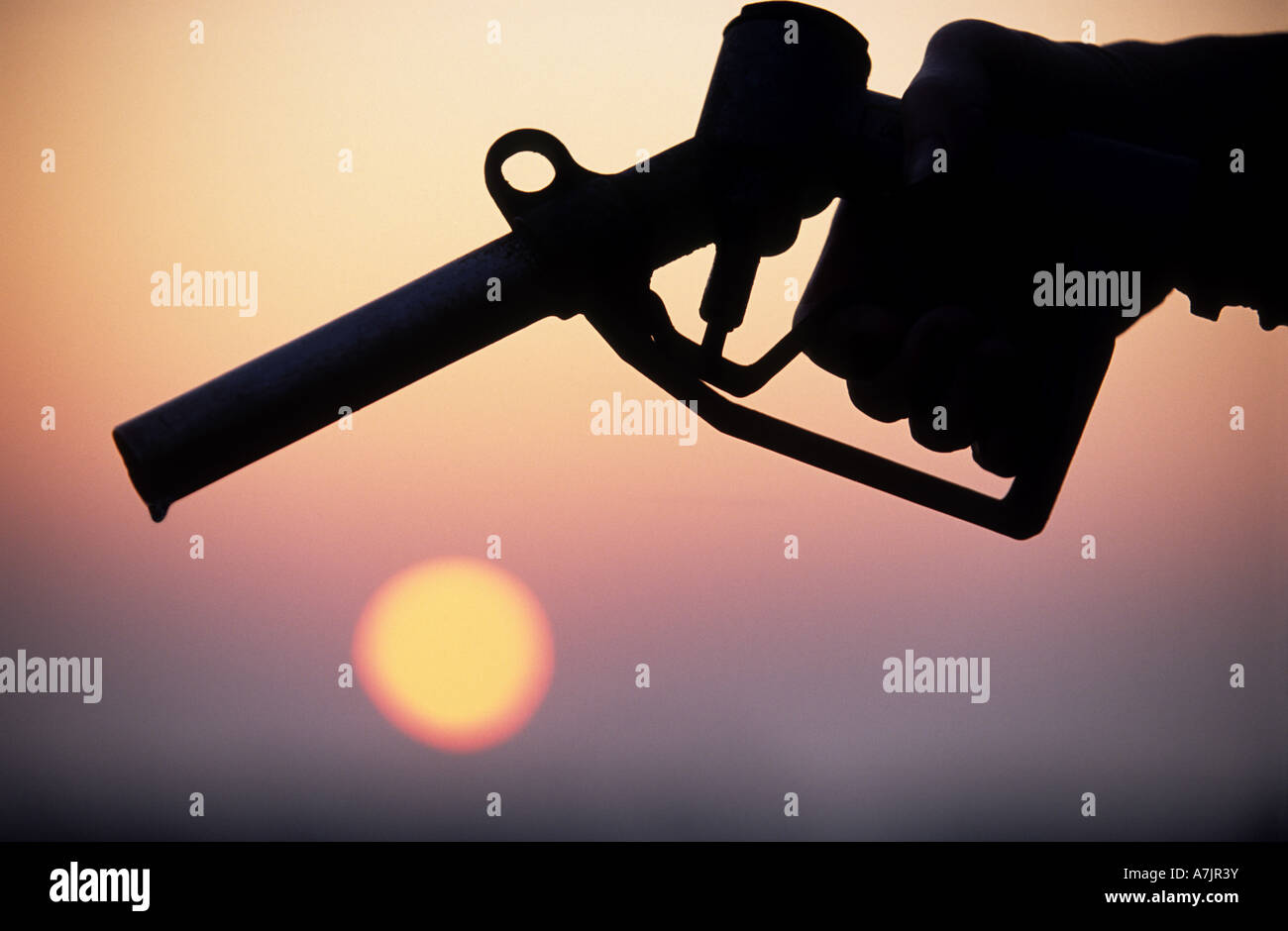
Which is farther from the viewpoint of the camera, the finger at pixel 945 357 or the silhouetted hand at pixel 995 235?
the finger at pixel 945 357

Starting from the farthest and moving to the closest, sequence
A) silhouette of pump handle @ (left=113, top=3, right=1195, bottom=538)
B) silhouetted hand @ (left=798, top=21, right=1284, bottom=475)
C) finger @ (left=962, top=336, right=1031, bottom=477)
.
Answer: finger @ (left=962, top=336, right=1031, bottom=477), silhouetted hand @ (left=798, top=21, right=1284, bottom=475), silhouette of pump handle @ (left=113, top=3, right=1195, bottom=538)

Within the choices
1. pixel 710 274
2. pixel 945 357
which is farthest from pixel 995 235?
pixel 710 274

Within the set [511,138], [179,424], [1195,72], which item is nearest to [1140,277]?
[1195,72]

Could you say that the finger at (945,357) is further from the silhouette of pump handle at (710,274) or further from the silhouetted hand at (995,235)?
the silhouette of pump handle at (710,274)

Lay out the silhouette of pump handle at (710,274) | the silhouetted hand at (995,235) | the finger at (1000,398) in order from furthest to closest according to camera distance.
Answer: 1. the finger at (1000,398)
2. the silhouetted hand at (995,235)
3. the silhouette of pump handle at (710,274)

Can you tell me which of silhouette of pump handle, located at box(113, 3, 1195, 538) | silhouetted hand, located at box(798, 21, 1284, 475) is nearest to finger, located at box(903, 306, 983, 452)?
silhouetted hand, located at box(798, 21, 1284, 475)

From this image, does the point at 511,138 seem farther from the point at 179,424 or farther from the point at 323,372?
the point at 179,424

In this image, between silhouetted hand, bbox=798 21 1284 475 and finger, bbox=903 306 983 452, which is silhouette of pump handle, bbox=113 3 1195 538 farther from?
finger, bbox=903 306 983 452

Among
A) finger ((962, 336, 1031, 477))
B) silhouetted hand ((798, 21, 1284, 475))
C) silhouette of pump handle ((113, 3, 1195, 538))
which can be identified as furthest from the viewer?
finger ((962, 336, 1031, 477))

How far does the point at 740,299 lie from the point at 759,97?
0.93 feet

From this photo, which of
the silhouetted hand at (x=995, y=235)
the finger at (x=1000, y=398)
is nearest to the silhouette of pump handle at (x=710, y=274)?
the silhouetted hand at (x=995, y=235)

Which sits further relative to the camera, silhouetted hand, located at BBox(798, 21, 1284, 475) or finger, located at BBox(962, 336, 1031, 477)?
finger, located at BBox(962, 336, 1031, 477)

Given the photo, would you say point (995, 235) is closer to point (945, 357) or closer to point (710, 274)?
point (945, 357)

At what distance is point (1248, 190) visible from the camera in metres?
1.39
